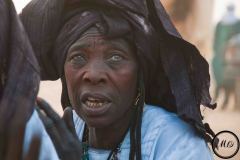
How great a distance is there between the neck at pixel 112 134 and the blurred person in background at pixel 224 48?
5.44 metres

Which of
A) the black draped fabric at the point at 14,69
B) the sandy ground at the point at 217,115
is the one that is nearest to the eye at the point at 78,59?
the black draped fabric at the point at 14,69

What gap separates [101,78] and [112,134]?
370mm

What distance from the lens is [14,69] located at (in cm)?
235

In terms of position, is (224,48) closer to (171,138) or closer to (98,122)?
(171,138)

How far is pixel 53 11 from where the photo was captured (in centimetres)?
361

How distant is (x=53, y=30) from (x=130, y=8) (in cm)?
42

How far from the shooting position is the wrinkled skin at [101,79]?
3.46 meters

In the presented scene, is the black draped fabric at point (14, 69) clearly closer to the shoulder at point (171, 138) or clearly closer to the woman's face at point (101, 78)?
the woman's face at point (101, 78)

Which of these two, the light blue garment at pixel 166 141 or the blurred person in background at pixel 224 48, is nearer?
the light blue garment at pixel 166 141

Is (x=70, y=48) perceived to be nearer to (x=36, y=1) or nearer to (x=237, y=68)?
(x=36, y=1)

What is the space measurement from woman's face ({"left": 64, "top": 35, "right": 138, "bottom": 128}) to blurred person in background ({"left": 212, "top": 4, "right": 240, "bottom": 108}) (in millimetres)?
5586

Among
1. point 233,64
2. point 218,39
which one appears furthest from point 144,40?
point 218,39

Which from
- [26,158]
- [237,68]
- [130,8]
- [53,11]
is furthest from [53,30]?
[237,68]

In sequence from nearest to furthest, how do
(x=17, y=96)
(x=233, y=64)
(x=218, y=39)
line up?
(x=17, y=96) < (x=233, y=64) < (x=218, y=39)
